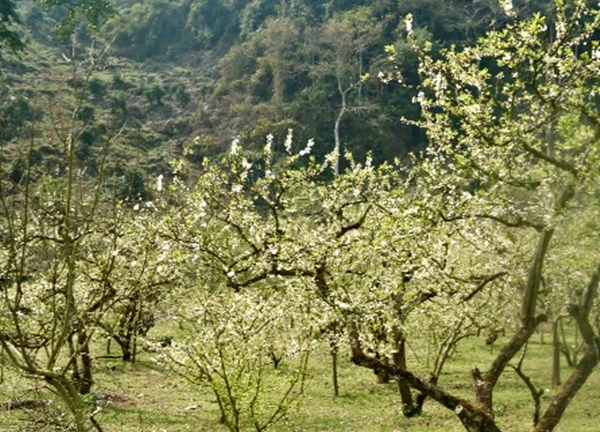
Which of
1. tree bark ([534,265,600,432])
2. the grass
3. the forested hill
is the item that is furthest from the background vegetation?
the forested hill

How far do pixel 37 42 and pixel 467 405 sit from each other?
91.6 meters

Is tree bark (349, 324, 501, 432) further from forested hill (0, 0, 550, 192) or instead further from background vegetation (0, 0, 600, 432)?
forested hill (0, 0, 550, 192)

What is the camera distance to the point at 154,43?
105062mm

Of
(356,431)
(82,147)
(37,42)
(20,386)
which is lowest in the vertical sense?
(356,431)

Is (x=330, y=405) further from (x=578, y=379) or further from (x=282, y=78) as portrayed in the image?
(x=282, y=78)

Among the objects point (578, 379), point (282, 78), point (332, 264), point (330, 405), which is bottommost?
point (330, 405)

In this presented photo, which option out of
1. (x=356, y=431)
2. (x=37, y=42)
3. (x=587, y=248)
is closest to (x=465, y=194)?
(x=587, y=248)

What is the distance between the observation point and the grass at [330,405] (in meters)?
16.6

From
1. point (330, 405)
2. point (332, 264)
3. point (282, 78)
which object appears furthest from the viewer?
point (282, 78)

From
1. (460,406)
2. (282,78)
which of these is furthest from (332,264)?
(282,78)

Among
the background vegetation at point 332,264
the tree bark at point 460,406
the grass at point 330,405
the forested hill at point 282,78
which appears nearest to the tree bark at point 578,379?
the background vegetation at point 332,264

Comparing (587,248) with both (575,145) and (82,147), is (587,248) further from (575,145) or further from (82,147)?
(82,147)

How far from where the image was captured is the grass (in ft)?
54.4

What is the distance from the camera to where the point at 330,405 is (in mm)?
20391
